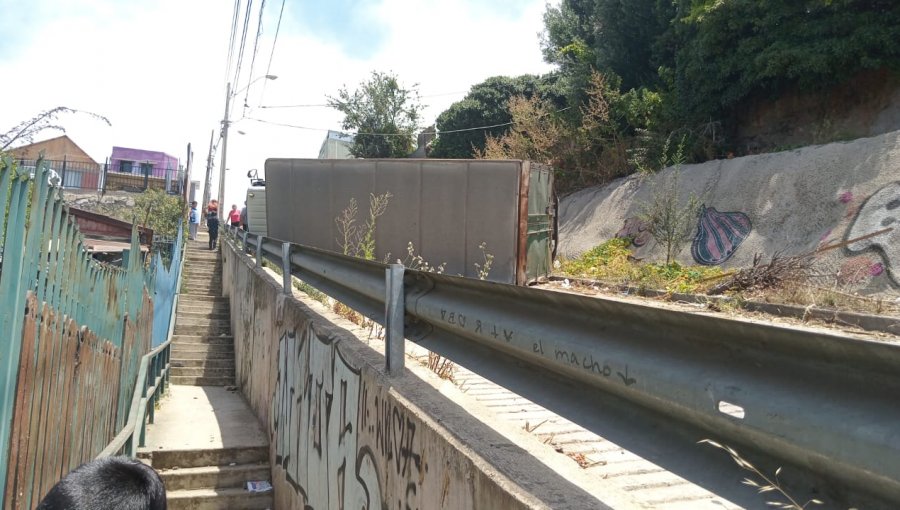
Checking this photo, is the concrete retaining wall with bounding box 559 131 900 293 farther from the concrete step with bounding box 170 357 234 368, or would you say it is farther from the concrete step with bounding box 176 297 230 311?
the concrete step with bounding box 170 357 234 368

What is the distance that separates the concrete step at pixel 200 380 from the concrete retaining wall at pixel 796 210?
11.9 metres

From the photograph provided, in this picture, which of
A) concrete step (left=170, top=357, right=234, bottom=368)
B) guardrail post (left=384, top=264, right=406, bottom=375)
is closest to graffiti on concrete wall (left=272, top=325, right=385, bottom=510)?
guardrail post (left=384, top=264, right=406, bottom=375)

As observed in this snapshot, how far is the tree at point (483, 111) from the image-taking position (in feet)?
121

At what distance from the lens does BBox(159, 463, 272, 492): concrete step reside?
6633 mm

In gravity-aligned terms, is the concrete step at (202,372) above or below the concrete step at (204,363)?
below

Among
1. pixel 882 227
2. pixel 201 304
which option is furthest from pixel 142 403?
pixel 882 227

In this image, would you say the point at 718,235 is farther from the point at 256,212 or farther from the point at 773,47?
the point at 256,212

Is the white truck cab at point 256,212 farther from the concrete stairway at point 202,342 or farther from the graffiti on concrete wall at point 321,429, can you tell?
the graffiti on concrete wall at point 321,429

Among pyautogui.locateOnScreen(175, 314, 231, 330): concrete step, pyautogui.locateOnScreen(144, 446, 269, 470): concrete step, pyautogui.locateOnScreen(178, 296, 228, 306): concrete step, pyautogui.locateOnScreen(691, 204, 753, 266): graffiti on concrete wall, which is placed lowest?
pyautogui.locateOnScreen(144, 446, 269, 470): concrete step

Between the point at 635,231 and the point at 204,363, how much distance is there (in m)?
13.8

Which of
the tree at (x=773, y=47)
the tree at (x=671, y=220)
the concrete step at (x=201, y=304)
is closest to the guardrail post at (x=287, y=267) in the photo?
the concrete step at (x=201, y=304)

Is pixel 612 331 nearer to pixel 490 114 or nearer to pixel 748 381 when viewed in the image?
pixel 748 381

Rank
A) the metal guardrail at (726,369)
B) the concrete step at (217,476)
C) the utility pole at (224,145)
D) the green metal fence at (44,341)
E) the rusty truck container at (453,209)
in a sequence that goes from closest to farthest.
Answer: the metal guardrail at (726,369), the green metal fence at (44,341), the concrete step at (217,476), the rusty truck container at (453,209), the utility pole at (224,145)

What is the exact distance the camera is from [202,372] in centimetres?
1156
